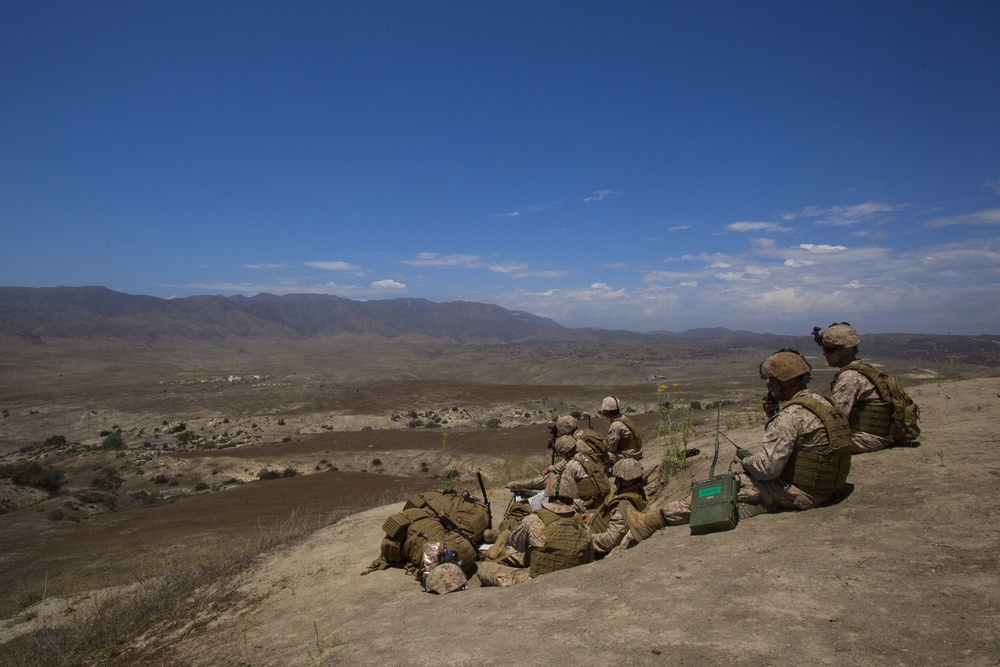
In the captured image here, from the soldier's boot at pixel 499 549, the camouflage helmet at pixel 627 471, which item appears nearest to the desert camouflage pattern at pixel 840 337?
the camouflage helmet at pixel 627 471

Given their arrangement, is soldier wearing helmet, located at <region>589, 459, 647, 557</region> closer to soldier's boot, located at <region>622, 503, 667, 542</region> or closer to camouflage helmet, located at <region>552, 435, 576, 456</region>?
soldier's boot, located at <region>622, 503, 667, 542</region>

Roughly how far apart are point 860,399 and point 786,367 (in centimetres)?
142

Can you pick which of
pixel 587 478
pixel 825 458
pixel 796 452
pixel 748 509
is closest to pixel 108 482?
pixel 587 478

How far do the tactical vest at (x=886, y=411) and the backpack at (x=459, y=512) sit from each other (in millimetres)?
4712

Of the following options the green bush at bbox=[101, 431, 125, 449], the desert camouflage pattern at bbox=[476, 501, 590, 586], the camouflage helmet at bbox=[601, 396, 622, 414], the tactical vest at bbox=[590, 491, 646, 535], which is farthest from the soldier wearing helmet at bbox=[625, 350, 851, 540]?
the green bush at bbox=[101, 431, 125, 449]

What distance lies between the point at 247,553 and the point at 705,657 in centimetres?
763

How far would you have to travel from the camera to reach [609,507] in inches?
249

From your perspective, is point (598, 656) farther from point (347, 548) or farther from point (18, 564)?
point (18, 564)

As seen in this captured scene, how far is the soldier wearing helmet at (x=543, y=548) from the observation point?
563 cm

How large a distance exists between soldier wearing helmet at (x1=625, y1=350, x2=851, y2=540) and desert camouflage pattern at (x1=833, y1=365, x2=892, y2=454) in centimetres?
84

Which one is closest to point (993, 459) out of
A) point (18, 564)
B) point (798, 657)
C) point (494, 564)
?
point (798, 657)

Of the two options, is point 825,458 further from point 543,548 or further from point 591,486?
point 591,486

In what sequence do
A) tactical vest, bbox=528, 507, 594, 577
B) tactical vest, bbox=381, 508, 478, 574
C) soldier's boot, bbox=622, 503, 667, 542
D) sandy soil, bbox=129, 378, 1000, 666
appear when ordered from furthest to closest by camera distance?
tactical vest, bbox=381, 508, 478, 574, soldier's boot, bbox=622, 503, 667, 542, tactical vest, bbox=528, 507, 594, 577, sandy soil, bbox=129, 378, 1000, 666

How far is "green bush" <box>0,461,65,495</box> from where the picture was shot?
2232 centimetres
